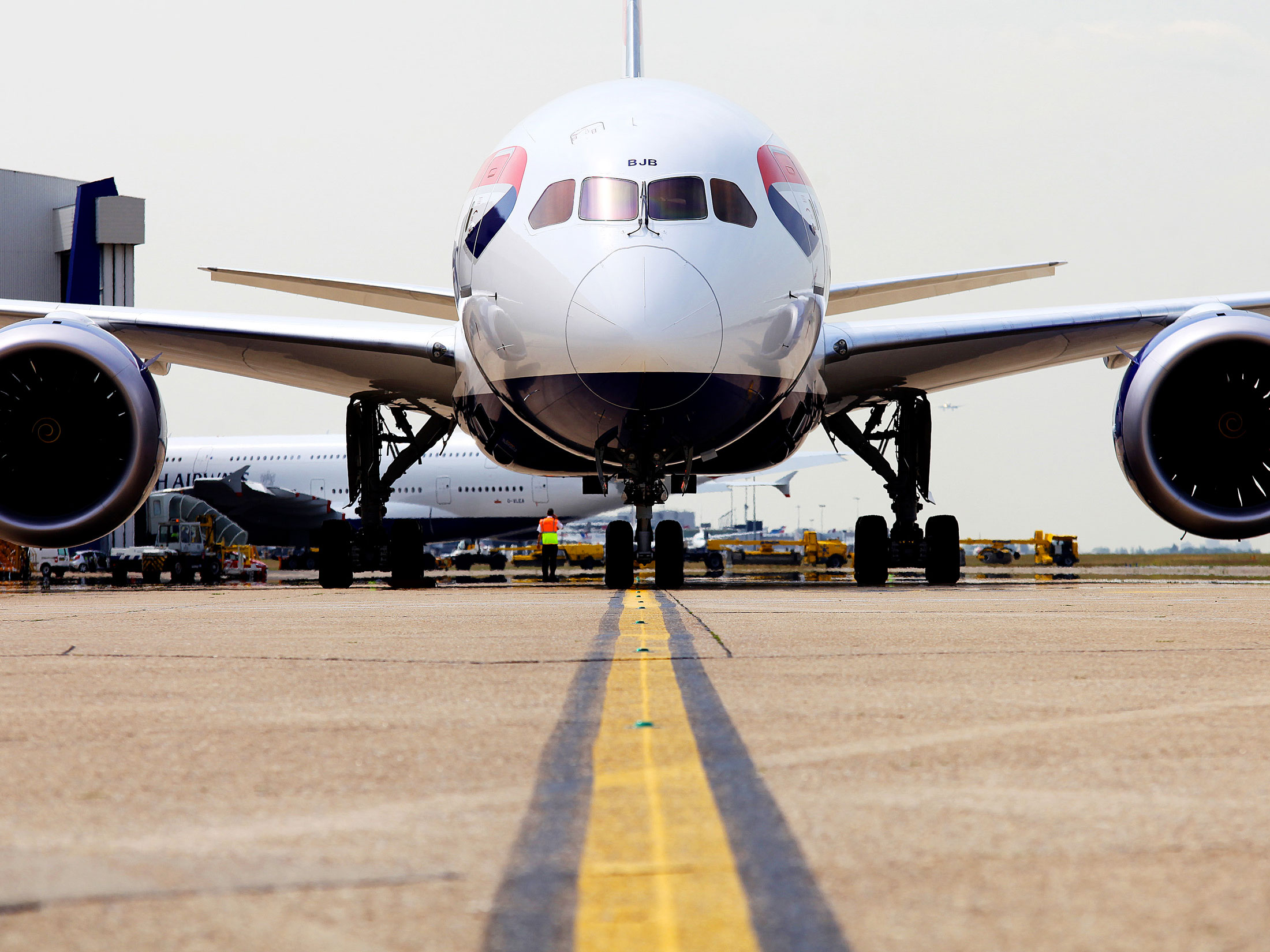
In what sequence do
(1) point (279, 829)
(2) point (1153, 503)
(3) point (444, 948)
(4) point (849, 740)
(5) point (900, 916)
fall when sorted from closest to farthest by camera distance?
(3) point (444, 948), (5) point (900, 916), (1) point (279, 829), (4) point (849, 740), (2) point (1153, 503)

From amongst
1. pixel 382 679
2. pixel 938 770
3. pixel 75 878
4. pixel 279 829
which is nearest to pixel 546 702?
pixel 382 679

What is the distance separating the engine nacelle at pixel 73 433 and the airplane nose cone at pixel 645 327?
411 cm

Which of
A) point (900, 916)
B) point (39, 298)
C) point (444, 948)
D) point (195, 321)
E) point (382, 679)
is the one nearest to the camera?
point (444, 948)

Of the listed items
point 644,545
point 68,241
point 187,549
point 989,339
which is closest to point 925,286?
point 989,339

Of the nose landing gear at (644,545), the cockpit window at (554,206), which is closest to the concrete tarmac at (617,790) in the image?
the cockpit window at (554,206)

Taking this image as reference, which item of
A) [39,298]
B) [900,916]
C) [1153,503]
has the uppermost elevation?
[39,298]

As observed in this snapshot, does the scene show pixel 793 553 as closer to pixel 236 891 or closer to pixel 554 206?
pixel 554 206

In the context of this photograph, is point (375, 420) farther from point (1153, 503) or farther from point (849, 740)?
point (849, 740)

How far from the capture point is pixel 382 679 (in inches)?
189

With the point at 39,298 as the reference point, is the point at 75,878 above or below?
below

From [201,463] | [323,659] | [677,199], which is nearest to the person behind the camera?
[323,659]

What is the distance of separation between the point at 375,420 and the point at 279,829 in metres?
13.6

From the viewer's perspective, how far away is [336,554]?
1565 cm

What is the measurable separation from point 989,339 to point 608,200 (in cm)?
502
